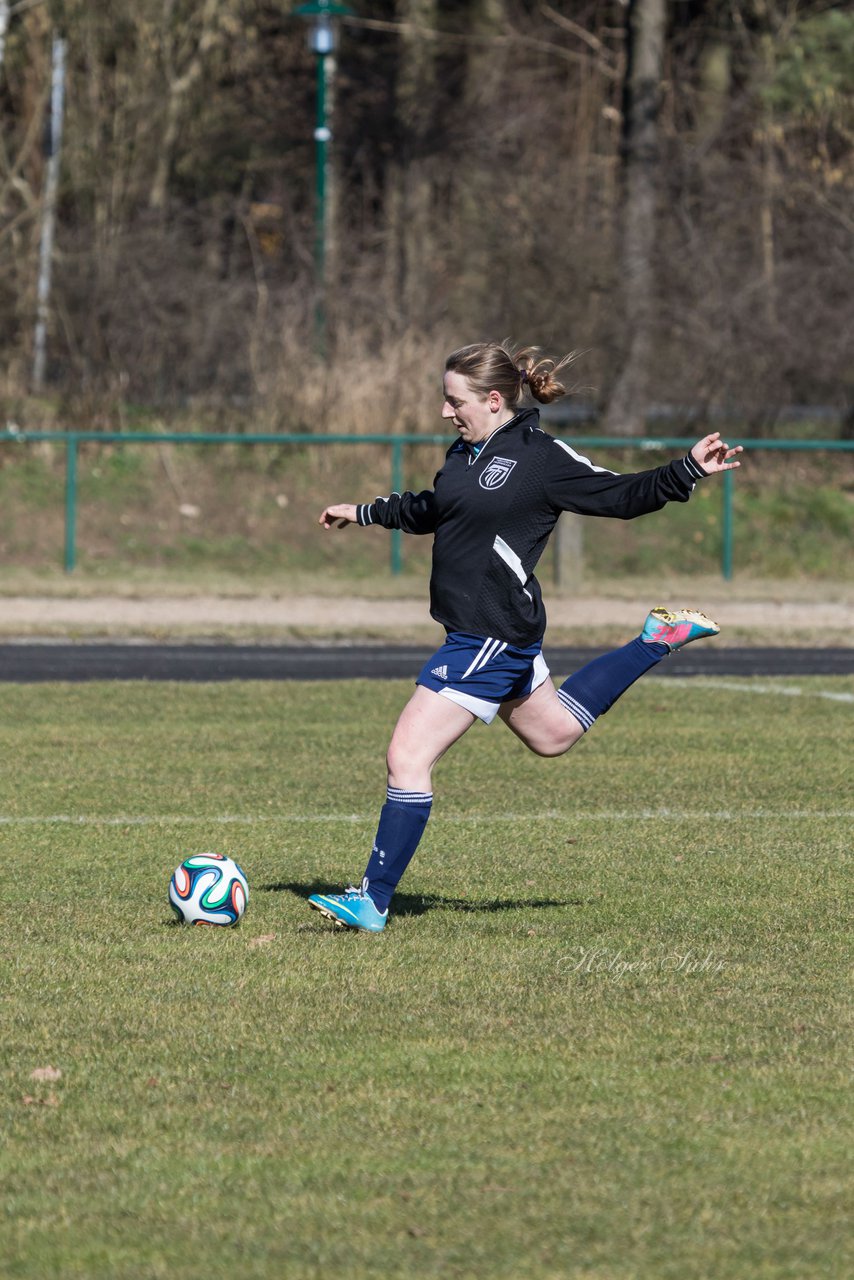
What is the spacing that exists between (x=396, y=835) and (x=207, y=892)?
0.74m

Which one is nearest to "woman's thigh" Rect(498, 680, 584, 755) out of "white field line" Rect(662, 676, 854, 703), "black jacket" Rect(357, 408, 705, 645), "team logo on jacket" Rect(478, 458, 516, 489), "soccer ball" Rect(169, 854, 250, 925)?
"black jacket" Rect(357, 408, 705, 645)

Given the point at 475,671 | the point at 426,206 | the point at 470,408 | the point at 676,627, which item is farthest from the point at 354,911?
the point at 426,206

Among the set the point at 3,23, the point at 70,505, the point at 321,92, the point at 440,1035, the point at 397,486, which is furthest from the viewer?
the point at 3,23

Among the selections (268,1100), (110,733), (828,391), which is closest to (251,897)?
(268,1100)

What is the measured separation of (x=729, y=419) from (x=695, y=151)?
682 cm

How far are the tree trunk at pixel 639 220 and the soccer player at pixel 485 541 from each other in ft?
71.3

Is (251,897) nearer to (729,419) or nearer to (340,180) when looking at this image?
(729,419)

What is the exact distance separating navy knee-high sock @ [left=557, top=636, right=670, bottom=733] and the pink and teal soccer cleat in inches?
1.3

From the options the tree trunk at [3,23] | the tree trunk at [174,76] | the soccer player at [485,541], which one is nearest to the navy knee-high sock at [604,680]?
the soccer player at [485,541]

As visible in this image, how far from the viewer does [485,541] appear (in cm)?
650

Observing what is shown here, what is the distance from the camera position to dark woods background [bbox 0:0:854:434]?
27.4 meters

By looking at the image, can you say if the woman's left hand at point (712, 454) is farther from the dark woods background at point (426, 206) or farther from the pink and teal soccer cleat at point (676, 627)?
the dark woods background at point (426, 206)

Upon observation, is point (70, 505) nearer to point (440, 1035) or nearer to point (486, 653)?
point (486, 653)

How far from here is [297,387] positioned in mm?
26578
